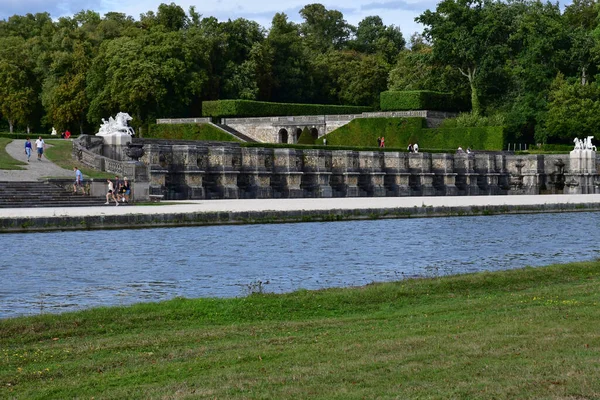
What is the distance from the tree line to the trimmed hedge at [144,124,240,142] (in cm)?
136

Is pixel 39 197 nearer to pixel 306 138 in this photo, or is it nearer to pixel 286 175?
pixel 286 175

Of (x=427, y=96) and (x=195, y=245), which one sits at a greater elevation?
(x=427, y=96)

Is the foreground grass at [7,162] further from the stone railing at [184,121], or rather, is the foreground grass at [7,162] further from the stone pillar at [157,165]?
the stone railing at [184,121]

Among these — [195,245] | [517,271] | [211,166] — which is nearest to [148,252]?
[195,245]

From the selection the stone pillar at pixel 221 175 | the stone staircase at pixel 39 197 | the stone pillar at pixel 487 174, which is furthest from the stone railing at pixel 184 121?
the stone staircase at pixel 39 197

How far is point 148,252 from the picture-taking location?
76.1 feet

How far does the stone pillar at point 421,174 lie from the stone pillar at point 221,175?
40.6 ft

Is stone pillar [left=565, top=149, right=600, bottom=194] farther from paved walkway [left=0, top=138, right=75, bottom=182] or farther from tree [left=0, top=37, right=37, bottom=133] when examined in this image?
tree [left=0, top=37, right=37, bottom=133]

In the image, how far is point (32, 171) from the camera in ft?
139

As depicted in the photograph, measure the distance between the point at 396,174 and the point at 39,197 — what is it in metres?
23.6

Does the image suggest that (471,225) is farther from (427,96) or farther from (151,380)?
(427,96)

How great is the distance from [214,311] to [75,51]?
73.8 meters

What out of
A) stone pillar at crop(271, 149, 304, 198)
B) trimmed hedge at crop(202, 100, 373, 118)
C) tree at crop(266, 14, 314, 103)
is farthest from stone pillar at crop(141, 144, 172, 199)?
tree at crop(266, 14, 314, 103)

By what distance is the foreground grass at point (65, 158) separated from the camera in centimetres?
4259
